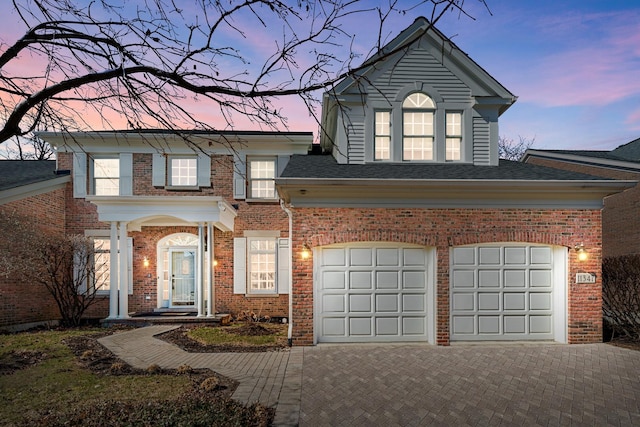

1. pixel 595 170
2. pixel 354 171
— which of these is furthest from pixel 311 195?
pixel 595 170

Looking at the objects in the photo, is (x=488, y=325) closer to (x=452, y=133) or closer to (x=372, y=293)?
(x=372, y=293)

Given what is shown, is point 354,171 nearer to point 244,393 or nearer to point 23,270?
point 244,393

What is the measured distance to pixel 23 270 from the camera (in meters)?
10.2

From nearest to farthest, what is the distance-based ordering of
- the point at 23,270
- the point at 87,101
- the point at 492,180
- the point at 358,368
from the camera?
Answer: the point at 87,101
the point at 358,368
the point at 492,180
the point at 23,270

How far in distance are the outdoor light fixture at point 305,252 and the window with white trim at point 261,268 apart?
441cm

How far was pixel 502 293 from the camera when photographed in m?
8.54

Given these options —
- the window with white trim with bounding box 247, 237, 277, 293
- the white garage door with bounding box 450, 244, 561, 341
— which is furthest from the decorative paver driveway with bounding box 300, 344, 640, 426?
the window with white trim with bounding box 247, 237, 277, 293

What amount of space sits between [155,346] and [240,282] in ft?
13.1

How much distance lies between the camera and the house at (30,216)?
10.4 m

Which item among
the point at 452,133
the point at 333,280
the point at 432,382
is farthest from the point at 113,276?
the point at 452,133

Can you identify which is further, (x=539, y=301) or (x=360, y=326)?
(x=539, y=301)

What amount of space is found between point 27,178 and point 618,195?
21.9 metres

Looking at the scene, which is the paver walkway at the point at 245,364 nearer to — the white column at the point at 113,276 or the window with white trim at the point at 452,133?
the white column at the point at 113,276

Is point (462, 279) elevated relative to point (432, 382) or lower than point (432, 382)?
elevated
